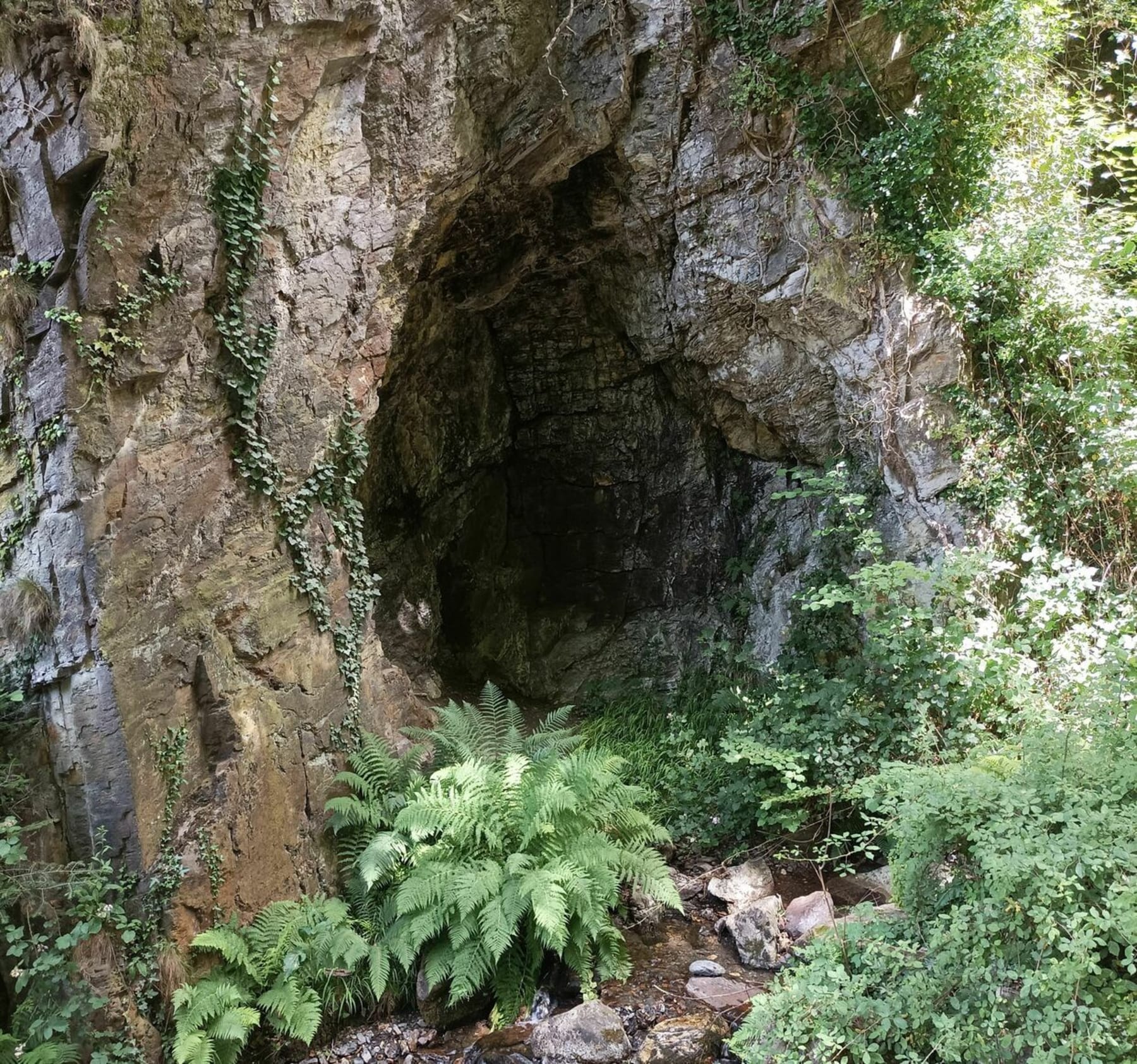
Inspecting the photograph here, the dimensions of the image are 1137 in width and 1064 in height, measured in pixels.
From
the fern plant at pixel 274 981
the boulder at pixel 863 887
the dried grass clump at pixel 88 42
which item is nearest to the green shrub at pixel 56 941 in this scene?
the fern plant at pixel 274 981

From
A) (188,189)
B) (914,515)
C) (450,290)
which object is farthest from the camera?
(450,290)

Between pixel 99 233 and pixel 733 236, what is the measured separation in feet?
15.0

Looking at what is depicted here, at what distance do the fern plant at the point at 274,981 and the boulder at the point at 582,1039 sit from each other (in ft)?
2.85

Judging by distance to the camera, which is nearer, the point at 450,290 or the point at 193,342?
the point at 193,342

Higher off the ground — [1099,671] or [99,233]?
[99,233]

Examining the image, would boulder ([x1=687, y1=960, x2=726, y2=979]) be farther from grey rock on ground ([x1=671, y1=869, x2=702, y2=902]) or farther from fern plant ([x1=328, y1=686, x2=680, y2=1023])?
grey rock on ground ([x1=671, y1=869, x2=702, y2=902])

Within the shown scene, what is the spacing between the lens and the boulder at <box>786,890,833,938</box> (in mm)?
4191

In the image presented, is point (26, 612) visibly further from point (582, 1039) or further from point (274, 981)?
point (582, 1039)

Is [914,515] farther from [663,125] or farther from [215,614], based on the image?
[215,614]

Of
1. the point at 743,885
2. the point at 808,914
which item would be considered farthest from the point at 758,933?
the point at 743,885

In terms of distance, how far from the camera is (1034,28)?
512 cm

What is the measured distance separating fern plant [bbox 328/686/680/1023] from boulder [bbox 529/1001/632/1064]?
197 millimetres

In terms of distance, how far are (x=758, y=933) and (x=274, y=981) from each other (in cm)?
262

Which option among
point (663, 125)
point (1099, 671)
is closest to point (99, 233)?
point (663, 125)
